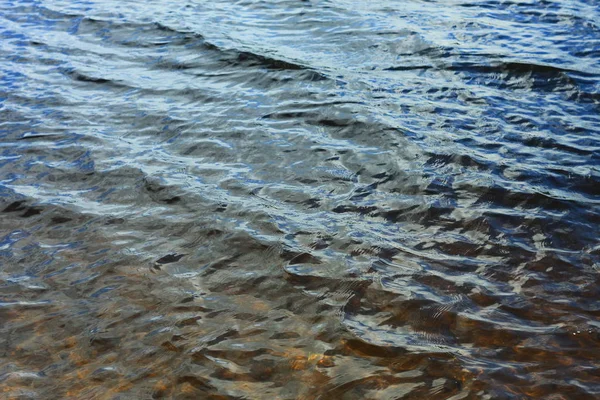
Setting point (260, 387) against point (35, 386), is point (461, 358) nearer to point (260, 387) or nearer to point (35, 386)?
point (260, 387)

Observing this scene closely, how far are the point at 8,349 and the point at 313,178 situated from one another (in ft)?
11.8

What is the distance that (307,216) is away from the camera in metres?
6.59

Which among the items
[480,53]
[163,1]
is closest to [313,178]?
[480,53]

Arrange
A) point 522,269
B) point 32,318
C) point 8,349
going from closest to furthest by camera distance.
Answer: point 8,349
point 32,318
point 522,269

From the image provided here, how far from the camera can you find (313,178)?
7371 millimetres

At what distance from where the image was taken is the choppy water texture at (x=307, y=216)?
4.69 m

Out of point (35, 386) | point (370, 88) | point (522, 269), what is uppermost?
point (370, 88)

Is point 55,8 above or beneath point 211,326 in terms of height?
above

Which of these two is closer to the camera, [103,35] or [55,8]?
[103,35]

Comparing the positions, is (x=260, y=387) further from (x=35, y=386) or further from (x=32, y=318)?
(x=32, y=318)

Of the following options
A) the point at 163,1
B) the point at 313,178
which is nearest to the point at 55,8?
the point at 163,1

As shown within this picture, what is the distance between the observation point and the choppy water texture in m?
4.69

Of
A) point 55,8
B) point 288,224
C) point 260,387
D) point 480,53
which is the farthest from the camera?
point 55,8

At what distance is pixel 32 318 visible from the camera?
5.24 meters
